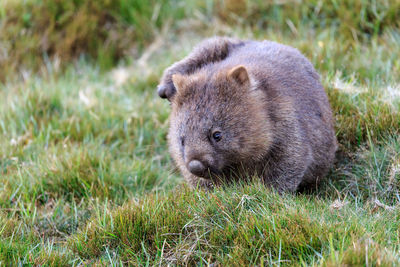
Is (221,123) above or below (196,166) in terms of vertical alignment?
above

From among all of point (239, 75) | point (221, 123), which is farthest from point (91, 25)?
point (221, 123)

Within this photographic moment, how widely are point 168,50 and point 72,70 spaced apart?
1.37 m

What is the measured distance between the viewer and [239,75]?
3855 mm

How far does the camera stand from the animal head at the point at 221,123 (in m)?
3.74

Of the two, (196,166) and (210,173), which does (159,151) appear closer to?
(210,173)

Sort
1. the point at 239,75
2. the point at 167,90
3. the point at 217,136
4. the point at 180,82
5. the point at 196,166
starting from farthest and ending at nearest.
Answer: the point at 167,90 < the point at 180,82 < the point at 239,75 < the point at 217,136 < the point at 196,166

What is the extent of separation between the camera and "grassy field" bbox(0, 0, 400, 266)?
3.33m

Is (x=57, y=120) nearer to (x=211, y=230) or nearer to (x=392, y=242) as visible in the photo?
(x=211, y=230)

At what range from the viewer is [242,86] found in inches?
153

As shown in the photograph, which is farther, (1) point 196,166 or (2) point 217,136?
(2) point 217,136

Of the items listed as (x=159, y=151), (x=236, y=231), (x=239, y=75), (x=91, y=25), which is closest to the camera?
(x=236, y=231)

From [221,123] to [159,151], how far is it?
1942 mm

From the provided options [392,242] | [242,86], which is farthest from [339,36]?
[392,242]

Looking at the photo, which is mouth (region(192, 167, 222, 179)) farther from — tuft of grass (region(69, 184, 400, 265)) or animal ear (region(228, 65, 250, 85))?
animal ear (region(228, 65, 250, 85))
